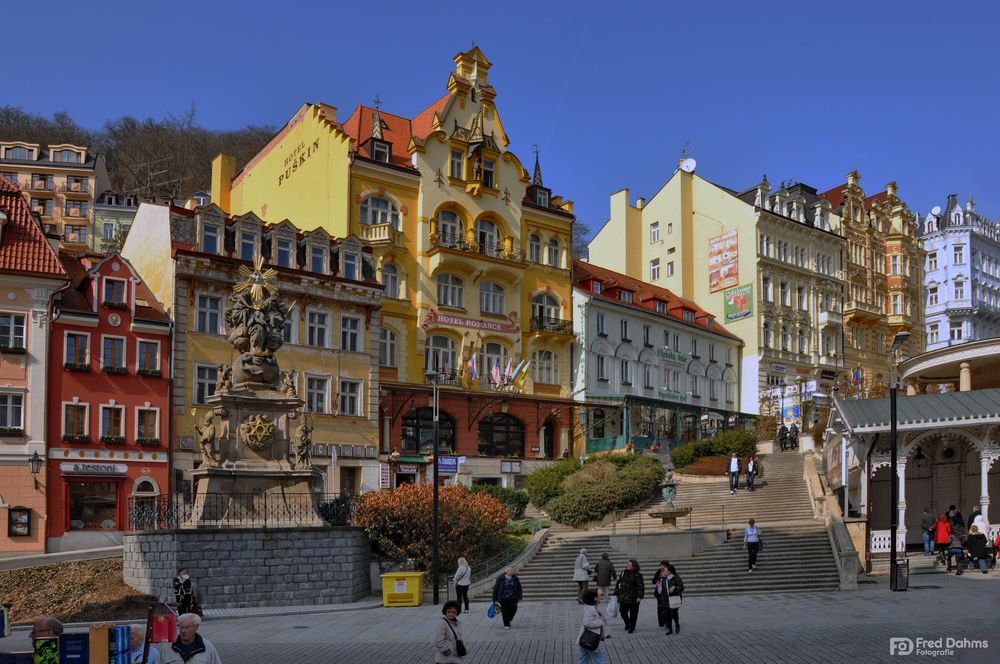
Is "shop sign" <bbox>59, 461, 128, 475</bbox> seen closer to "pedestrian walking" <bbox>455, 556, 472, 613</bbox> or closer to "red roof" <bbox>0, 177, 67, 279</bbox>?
A: "red roof" <bbox>0, 177, 67, 279</bbox>

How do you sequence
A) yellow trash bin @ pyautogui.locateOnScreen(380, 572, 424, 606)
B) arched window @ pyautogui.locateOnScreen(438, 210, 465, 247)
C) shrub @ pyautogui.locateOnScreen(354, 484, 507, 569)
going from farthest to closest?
arched window @ pyautogui.locateOnScreen(438, 210, 465, 247)
shrub @ pyautogui.locateOnScreen(354, 484, 507, 569)
yellow trash bin @ pyautogui.locateOnScreen(380, 572, 424, 606)

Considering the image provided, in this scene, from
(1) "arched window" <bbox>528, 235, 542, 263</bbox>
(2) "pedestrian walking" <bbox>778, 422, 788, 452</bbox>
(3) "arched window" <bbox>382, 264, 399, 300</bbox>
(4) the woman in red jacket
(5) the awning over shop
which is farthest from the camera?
(1) "arched window" <bbox>528, 235, 542, 263</bbox>

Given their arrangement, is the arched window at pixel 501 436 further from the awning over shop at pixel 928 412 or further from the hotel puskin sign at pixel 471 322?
the awning over shop at pixel 928 412

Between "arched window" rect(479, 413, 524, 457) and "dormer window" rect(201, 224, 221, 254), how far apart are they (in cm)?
1534

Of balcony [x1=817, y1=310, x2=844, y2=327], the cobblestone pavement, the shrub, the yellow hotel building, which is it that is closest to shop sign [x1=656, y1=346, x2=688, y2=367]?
the yellow hotel building

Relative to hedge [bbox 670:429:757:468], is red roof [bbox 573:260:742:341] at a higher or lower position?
higher

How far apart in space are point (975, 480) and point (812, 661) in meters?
20.7

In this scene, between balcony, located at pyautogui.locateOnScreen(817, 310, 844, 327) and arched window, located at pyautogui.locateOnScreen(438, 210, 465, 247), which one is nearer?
arched window, located at pyautogui.locateOnScreen(438, 210, 465, 247)

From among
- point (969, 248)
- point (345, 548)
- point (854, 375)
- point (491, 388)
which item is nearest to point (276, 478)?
point (345, 548)

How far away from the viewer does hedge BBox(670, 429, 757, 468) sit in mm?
47938

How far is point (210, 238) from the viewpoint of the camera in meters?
43.0

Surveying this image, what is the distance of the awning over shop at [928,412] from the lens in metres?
31.4

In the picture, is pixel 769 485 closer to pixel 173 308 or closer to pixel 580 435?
pixel 580 435

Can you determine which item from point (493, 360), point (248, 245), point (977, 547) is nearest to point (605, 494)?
point (493, 360)
